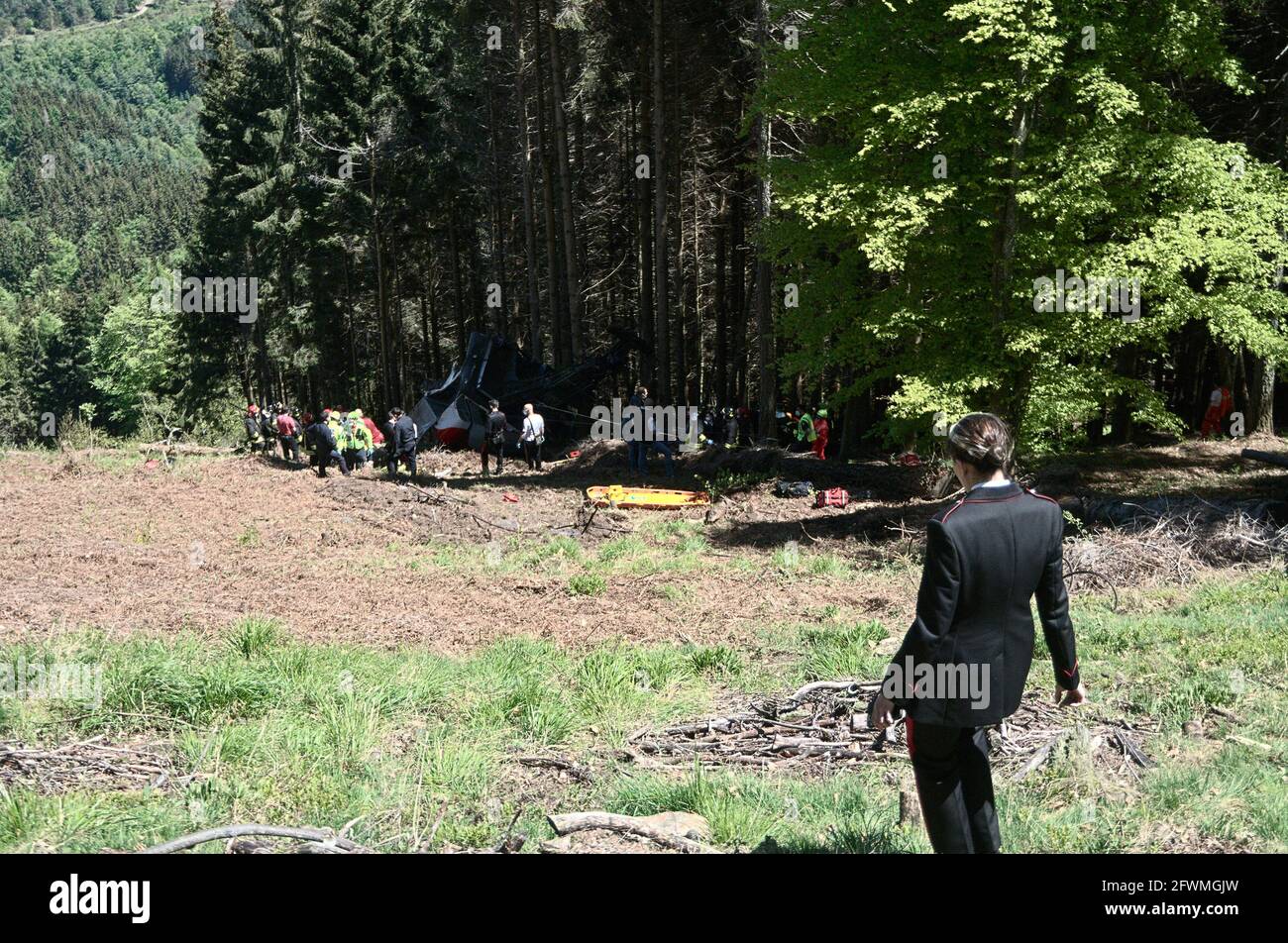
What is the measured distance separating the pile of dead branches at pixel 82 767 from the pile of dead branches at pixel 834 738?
300 centimetres

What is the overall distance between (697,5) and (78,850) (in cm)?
2690

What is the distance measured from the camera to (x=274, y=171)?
42469 millimetres

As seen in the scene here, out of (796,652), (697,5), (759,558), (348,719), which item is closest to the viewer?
(348,719)

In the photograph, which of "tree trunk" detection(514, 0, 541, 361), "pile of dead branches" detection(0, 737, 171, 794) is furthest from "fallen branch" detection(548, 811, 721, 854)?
"tree trunk" detection(514, 0, 541, 361)

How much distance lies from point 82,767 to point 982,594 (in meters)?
5.33

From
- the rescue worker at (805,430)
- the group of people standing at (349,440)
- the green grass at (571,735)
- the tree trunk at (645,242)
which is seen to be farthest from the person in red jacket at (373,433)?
the green grass at (571,735)

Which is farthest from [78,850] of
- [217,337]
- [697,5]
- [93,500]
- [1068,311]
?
[217,337]

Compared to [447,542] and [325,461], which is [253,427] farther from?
[447,542]

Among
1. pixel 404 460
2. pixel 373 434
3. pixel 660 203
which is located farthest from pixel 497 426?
pixel 660 203

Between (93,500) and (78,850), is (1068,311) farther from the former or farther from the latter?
(93,500)

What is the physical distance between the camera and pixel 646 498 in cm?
2147

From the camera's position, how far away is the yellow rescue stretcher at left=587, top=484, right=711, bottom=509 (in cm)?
2116

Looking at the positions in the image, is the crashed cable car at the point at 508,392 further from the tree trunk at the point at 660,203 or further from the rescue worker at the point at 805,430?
the rescue worker at the point at 805,430

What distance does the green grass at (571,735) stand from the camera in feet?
17.0
